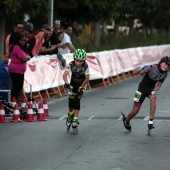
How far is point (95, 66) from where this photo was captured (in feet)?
78.1

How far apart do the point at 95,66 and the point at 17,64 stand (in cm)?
834

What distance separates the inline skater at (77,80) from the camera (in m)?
12.9

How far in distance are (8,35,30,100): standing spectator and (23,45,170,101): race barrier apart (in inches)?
79.4

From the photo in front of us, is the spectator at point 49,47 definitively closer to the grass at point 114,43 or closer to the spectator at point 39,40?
the spectator at point 39,40

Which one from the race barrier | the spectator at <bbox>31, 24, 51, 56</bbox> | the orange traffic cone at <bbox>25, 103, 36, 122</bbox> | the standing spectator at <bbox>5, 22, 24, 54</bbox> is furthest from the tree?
the orange traffic cone at <bbox>25, 103, 36, 122</bbox>

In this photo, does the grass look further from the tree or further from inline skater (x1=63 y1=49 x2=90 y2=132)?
inline skater (x1=63 y1=49 x2=90 y2=132)

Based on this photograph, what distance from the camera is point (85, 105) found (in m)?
18.0

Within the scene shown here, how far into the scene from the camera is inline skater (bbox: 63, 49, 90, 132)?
42.5 feet

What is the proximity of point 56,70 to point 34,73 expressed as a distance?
1.88m

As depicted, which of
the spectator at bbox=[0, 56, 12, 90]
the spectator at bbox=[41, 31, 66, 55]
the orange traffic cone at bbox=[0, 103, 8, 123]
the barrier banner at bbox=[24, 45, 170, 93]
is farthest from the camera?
the spectator at bbox=[41, 31, 66, 55]

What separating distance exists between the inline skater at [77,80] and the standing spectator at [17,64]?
2577 mm

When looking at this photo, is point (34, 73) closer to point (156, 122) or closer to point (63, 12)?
point (156, 122)

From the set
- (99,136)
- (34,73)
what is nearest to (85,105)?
(34,73)

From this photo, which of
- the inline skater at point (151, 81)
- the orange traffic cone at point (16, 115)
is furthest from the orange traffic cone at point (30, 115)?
the inline skater at point (151, 81)
